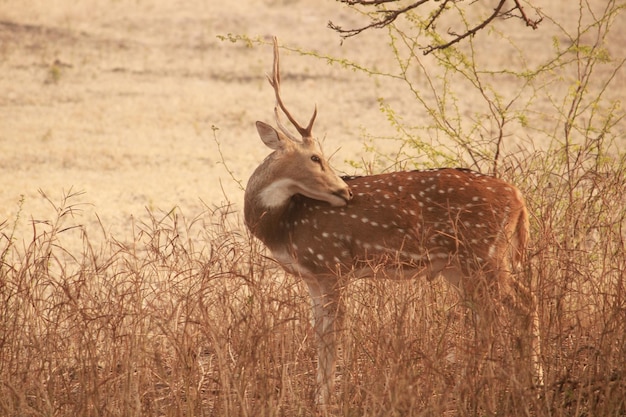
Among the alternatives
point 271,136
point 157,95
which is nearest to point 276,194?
point 271,136

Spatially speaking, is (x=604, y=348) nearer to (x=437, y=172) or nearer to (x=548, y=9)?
(x=437, y=172)

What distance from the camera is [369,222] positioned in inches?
205

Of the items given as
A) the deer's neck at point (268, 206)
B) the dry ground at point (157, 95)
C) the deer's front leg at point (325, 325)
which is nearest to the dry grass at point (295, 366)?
the deer's front leg at point (325, 325)

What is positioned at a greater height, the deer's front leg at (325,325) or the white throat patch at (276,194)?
the white throat patch at (276,194)

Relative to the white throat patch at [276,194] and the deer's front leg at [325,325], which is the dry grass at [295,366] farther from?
the white throat patch at [276,194]

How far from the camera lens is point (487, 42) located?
749 inches

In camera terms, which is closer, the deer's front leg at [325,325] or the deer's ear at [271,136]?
the deer's front leg at [325,325]

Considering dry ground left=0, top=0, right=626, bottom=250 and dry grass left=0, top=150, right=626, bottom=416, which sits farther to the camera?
dry ground left=0, top=0, right=626, bottom=250

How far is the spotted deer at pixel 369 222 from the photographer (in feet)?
A: 16.9

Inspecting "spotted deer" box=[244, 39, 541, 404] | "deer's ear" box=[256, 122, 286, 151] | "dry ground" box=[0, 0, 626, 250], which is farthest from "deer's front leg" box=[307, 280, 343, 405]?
"dry ground" box=[0, 0, 626, 250]

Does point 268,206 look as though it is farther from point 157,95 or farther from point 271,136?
point 157,95

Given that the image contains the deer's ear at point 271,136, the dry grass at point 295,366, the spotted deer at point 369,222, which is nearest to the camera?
the dry grass at point 295,366

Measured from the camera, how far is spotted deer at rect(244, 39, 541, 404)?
5.15 m

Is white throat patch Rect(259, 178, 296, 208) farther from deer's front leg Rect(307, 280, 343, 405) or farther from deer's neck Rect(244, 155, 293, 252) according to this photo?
deer's front leg Rect(307, 280, 343, 405)
